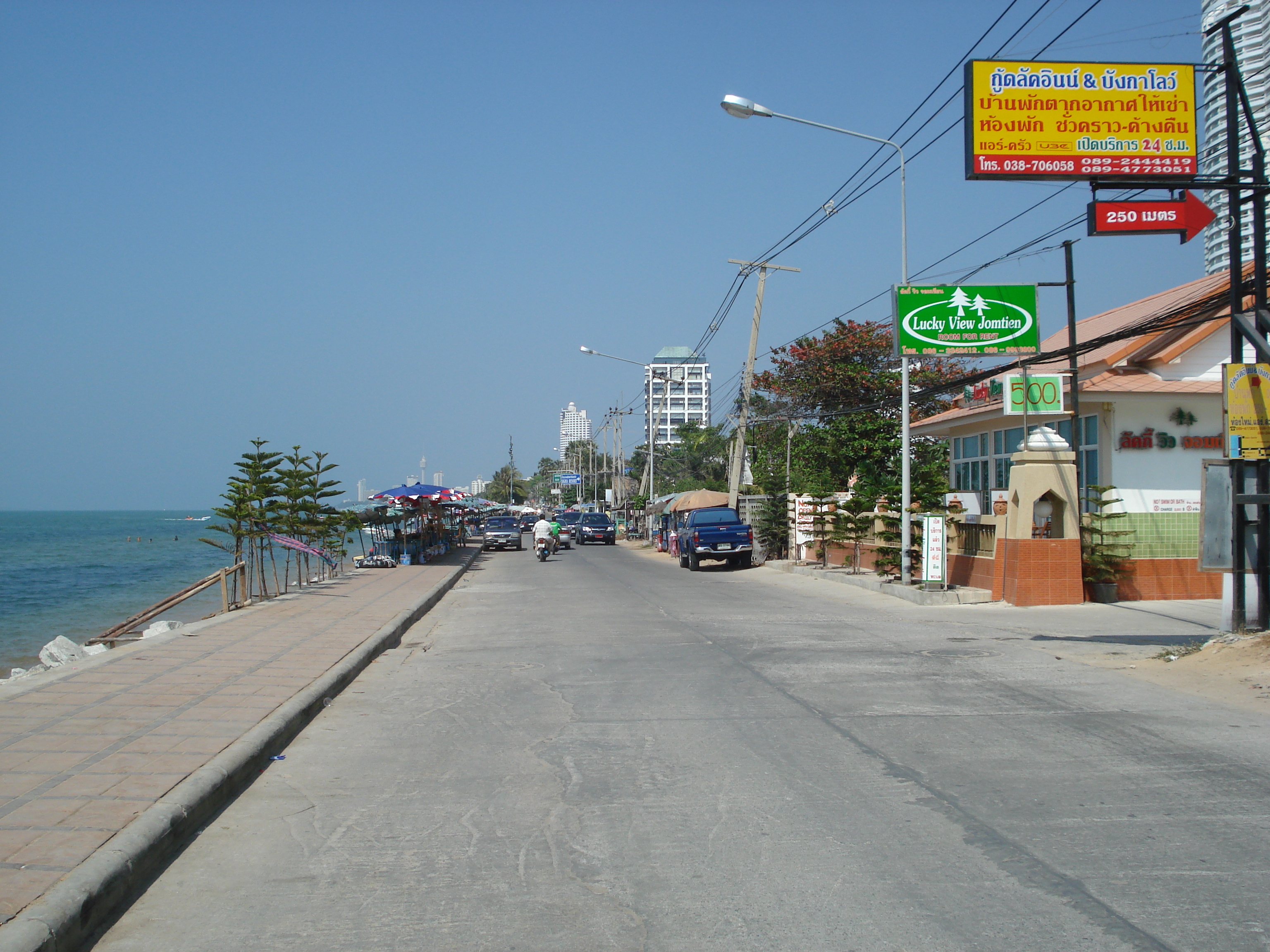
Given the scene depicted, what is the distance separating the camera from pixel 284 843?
5273 millimetres

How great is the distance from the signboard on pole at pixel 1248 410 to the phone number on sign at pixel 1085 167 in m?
2.74

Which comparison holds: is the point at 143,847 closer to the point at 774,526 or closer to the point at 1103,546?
the point at 1103,546

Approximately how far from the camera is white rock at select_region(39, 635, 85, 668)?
1565 centimetres

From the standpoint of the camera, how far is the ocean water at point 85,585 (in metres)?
23.5

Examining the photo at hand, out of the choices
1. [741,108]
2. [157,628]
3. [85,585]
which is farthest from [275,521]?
[85,585]

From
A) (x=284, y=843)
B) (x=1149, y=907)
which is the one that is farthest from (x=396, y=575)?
(x=1149, y=907)

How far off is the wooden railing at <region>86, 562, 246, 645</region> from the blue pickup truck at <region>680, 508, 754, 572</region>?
1697cm

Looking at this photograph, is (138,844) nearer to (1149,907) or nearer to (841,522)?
(1149,907)

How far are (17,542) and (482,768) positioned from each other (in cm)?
10440

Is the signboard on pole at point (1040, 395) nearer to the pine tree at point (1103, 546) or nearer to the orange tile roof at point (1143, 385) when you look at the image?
the pine tree at point (1103, 546)

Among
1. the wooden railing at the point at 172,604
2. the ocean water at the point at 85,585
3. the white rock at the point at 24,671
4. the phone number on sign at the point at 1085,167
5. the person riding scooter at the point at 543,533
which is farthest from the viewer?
the person riding scooter at the point at 543,533

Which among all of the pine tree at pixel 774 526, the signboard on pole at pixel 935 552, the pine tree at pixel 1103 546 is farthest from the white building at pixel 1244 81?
the pine tree at pixel 774 526

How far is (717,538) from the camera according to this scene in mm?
31609

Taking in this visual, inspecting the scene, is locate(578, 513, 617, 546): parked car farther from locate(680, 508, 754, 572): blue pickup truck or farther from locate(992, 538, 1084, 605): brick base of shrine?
locate(992, 538, 1084, 605): brick base of shrine
